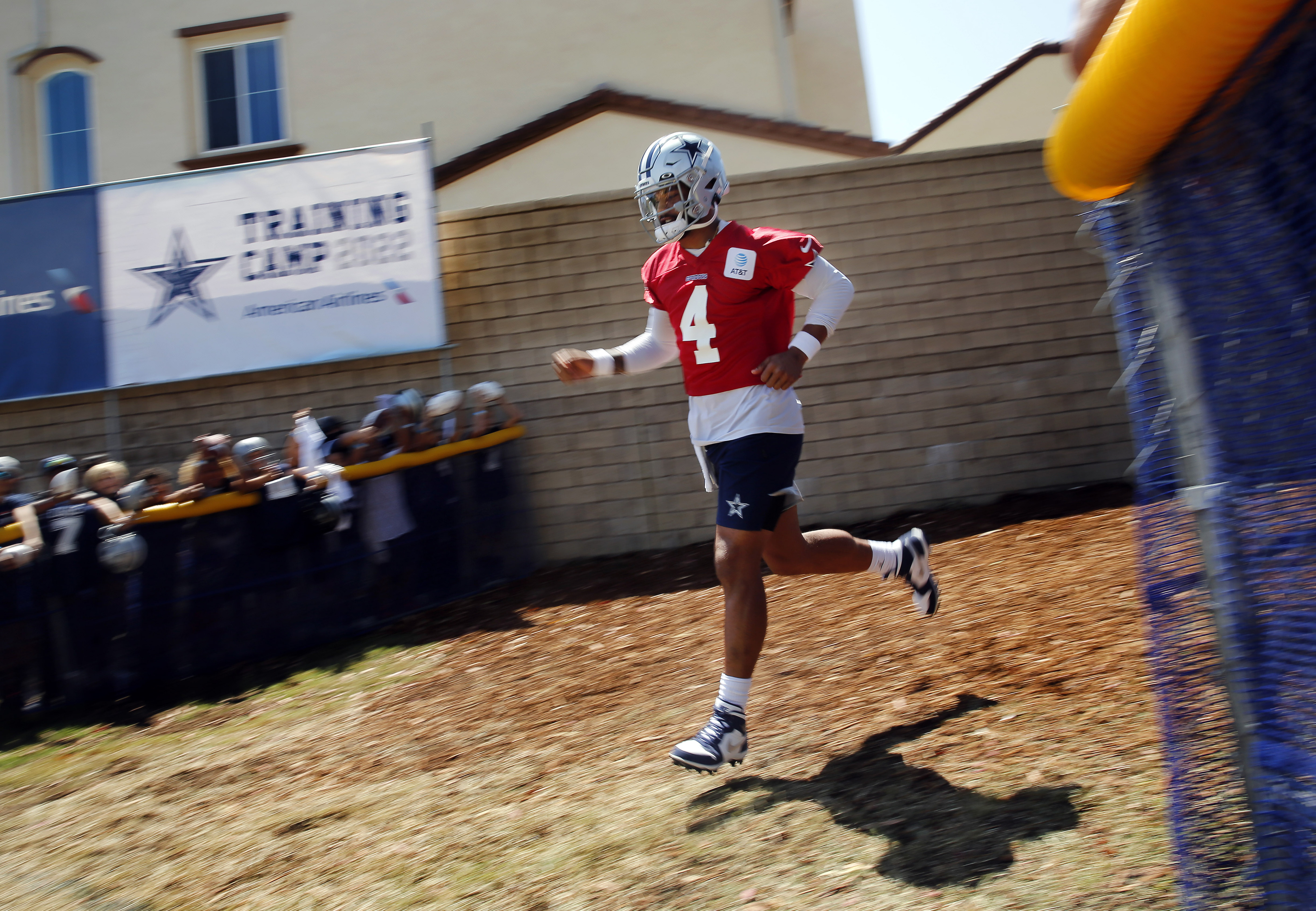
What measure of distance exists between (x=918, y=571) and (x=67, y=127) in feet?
48.4

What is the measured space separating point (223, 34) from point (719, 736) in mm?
13883

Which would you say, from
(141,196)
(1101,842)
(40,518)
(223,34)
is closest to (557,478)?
(40,518)

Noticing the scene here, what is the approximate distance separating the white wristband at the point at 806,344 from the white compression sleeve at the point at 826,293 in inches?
3.0

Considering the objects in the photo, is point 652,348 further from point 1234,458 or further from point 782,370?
point 1234,458

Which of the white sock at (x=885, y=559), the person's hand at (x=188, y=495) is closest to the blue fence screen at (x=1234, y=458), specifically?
the white sock at (x=885, y=559)

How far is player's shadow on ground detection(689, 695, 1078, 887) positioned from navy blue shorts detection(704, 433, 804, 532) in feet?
2.89

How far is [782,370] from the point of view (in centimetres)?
357

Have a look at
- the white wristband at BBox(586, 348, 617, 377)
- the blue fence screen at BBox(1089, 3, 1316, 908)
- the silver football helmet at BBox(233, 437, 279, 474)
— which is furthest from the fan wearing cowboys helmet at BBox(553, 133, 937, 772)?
the silver football helmet at BBox(233, 437, 279, 474)

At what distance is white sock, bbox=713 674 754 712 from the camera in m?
3.48

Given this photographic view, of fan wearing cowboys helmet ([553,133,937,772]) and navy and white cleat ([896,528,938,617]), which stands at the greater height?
fan wearing cowboys helmet ([553,133,937,772])

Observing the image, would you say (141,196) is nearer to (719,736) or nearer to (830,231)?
(830,231)

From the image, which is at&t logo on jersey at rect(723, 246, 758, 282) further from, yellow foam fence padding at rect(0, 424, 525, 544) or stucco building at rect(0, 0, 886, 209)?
stucco building at rect(0, 0, 886, 209)

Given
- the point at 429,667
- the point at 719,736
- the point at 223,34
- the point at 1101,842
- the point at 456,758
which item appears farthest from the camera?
the point at 223,34

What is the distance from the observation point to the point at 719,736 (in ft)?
11.2
